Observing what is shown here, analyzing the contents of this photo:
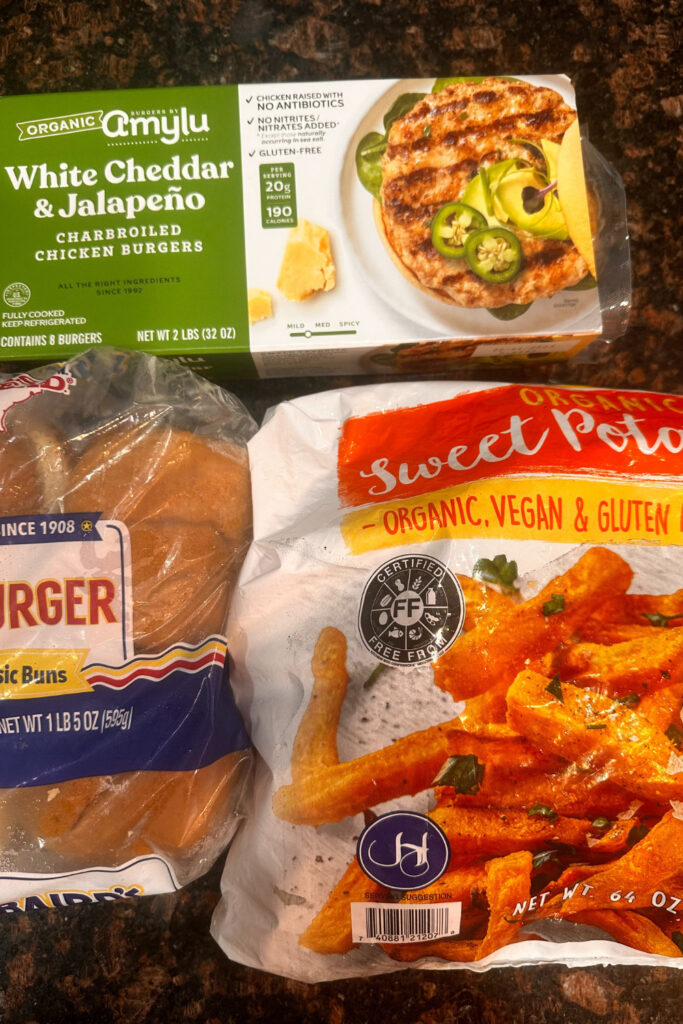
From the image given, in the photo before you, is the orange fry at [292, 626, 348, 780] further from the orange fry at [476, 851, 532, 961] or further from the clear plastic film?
the clear plastic film

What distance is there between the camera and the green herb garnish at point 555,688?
0.50 meters

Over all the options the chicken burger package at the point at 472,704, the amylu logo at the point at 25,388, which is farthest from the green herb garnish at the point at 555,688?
the amylu logo at the point at 25,388

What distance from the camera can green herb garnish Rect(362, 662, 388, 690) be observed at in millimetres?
531

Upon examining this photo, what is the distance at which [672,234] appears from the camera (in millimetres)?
828

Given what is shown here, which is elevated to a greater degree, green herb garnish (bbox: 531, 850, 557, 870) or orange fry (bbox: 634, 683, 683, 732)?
orange fry (bbox: 634, 683, 683, 732)

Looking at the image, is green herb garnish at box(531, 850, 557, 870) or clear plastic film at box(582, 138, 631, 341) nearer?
green herb garnish at box(531, 850, 557, 870)

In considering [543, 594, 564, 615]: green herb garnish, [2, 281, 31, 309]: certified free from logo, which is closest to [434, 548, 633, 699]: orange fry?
[543, 594, 564, 615]: green herb garnish

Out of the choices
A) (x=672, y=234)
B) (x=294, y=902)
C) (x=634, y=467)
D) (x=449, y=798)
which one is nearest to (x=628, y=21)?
(x=672, y=234)

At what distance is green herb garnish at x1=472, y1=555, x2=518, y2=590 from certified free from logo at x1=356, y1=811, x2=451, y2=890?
179mm

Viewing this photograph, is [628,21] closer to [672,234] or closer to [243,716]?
[672,234]

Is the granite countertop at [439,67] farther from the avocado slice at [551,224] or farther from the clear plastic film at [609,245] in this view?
the avocado slice at [551,224]

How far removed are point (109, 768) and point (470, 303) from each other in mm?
527

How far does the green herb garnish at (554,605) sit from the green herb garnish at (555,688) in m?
0.05

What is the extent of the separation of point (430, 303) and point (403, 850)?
1.60 ft
